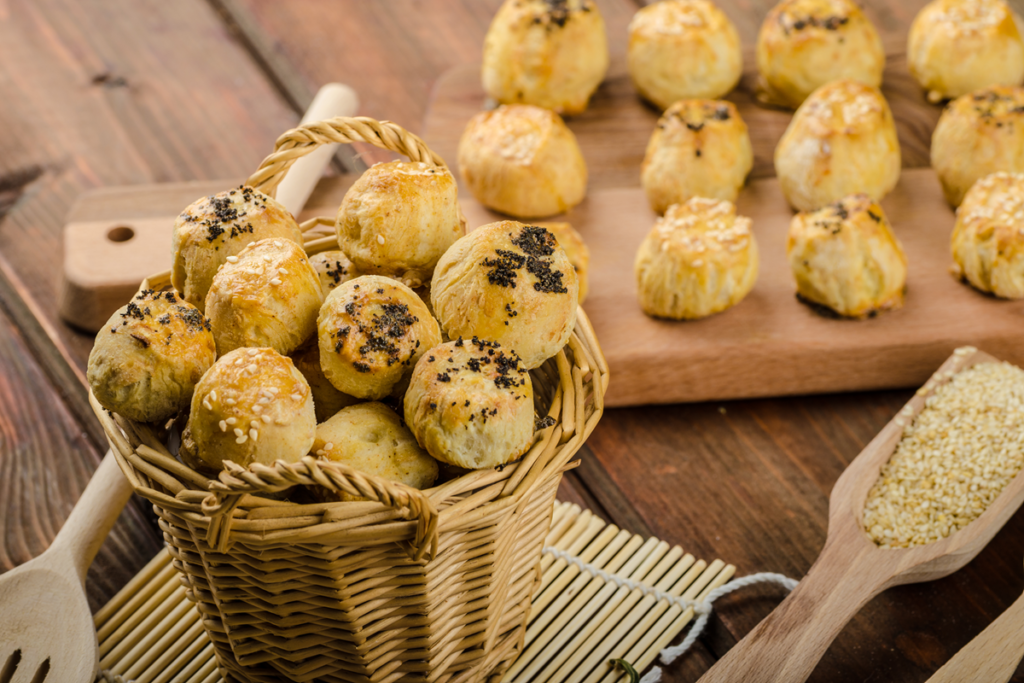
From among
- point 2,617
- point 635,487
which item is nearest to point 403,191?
point 635,487

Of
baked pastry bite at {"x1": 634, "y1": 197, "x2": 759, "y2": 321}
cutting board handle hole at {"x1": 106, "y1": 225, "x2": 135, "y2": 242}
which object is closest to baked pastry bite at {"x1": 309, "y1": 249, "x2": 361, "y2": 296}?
baked pastry bite at {"x1": 634, "y1": 197, "x2": 759, "y2": 321}

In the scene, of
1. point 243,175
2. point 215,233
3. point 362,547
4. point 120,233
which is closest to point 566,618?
point 362,547

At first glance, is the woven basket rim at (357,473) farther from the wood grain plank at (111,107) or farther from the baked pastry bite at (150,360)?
the wood grain plank at (111,107)

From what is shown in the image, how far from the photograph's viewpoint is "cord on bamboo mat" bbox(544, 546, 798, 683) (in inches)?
45.3

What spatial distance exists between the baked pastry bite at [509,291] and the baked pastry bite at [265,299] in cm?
15

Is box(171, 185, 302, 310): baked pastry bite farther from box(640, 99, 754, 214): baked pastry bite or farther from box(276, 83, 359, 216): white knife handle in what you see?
box(640, 99, 754, 214): baked pastry bite

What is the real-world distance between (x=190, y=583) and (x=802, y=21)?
5.14 feet

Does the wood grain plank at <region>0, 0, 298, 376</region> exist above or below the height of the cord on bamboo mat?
above

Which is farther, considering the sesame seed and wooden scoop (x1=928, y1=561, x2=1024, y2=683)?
the sesame seed

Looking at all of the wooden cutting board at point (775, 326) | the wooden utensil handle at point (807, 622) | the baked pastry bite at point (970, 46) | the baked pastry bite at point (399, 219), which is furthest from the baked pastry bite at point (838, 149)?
the baked pastry bite at point (399, 219)

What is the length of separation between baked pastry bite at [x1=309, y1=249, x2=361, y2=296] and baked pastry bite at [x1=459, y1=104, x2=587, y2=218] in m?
0.57

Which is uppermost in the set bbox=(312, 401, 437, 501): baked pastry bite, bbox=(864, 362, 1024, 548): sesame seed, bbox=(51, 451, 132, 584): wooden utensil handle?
bbox=(312, 401, 437, 501): baked pastry bite

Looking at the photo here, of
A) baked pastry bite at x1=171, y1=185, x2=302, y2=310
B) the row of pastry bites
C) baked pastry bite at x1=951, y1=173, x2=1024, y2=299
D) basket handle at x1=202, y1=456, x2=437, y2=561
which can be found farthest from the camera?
baked pastry bite at x1=951, y1=173, x2=1024, y2=299

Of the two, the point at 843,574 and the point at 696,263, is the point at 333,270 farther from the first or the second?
the point at 843,574
